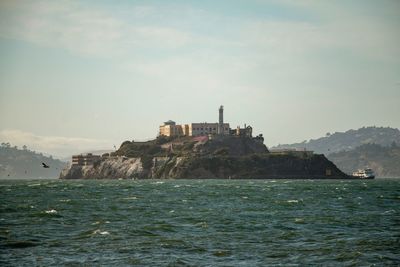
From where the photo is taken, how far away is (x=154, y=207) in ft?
279

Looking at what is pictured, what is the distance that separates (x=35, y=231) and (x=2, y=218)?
45.9ft

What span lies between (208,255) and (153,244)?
20.8 ft

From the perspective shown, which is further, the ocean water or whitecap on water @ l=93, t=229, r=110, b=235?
whitecap on water @ l=93, t=229, r=110, b=235

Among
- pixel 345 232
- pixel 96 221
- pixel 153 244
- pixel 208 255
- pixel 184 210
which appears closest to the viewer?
pixel 208 255

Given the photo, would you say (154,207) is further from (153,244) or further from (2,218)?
(153,244)

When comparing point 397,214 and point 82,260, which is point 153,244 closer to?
point 82,260

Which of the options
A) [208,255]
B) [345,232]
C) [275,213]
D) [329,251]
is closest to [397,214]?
[275,213]

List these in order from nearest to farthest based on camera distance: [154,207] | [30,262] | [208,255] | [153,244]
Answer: [30,262]
[208,255]
[153,244]
[154,207]

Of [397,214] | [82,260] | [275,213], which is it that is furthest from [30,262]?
[397,214]

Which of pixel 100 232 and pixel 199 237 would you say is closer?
pixel 199 237

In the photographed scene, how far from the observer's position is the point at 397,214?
71625 millimetres

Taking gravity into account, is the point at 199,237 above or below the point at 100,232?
below

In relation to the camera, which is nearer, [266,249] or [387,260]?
[387,260]

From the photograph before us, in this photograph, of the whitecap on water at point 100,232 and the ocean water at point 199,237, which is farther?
the whitecap on water at point 100,232
